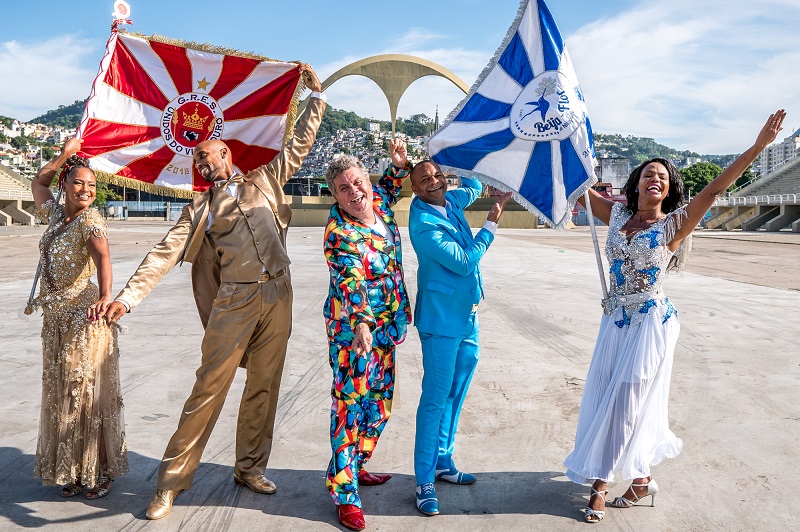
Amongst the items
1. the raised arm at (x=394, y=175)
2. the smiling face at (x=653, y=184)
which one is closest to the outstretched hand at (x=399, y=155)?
the raised arm at (x=394, y=175)

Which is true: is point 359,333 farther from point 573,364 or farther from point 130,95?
point 573,364

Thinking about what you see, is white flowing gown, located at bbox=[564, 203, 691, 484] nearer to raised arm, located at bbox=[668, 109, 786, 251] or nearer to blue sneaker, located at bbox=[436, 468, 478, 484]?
raised arm, located at bbox=[668, 109, 786, 251]

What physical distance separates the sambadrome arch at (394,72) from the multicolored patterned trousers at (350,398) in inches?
1896

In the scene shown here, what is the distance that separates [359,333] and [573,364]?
367 centimetres

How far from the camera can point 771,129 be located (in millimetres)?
3215

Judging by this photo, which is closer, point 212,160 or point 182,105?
point 212,160

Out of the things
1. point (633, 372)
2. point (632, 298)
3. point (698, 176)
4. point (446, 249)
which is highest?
point (698, 176)

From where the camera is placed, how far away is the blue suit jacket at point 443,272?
3283mm

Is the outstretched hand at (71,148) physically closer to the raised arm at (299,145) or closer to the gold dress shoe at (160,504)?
the raised arm at (299,145)

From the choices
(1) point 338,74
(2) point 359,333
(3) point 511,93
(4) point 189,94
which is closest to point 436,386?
(2) point 359,333

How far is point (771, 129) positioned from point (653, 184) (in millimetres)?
592

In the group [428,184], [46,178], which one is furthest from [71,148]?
[428,184]

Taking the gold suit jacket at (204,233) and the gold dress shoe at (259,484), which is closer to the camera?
the gold suit jacket at (204,233)

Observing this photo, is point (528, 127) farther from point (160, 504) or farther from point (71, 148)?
point (160, 504)
